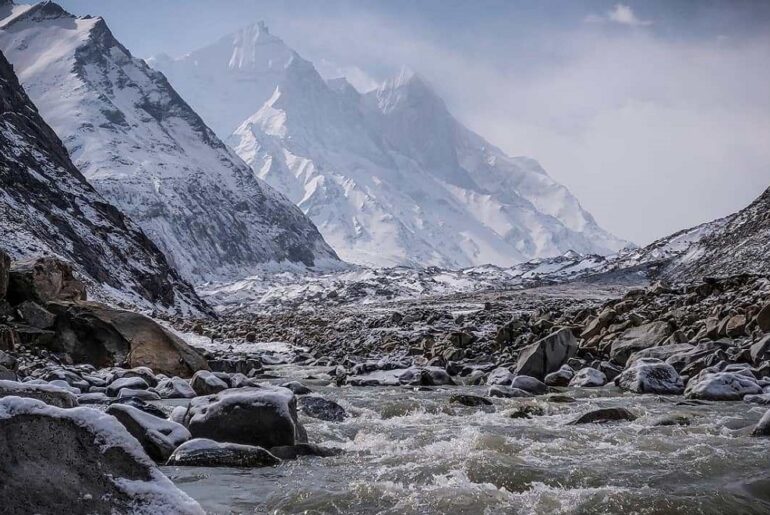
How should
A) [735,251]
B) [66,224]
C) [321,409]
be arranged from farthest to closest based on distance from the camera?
[735,251] → [66,224] → [321,409]

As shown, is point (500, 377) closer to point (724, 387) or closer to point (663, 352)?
point (663, 352)

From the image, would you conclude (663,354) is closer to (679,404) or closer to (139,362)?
(679,404)

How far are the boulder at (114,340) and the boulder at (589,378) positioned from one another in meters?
13.6

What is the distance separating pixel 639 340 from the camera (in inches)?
918

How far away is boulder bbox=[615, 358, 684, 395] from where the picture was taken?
1761 cm

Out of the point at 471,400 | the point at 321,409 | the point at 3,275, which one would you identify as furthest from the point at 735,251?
the point at 3,275

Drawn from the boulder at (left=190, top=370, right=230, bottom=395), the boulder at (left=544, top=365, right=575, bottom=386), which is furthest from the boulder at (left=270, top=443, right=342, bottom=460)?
the boulder at (left=544, top=365, right=575, bottom=386)

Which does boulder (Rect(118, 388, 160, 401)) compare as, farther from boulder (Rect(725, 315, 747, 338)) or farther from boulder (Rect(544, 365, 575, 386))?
boulder (Rect(725, 315, 747, 338))

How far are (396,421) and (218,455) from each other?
536cm

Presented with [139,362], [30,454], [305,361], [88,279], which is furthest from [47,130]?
[30,454]

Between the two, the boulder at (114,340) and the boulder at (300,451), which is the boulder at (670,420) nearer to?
the boulder at (300,451)

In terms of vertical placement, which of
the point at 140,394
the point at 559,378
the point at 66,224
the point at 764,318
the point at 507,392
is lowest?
the point at 66,224

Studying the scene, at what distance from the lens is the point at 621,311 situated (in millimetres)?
30406

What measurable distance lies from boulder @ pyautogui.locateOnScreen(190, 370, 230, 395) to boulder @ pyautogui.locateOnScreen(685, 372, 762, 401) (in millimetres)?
12714
